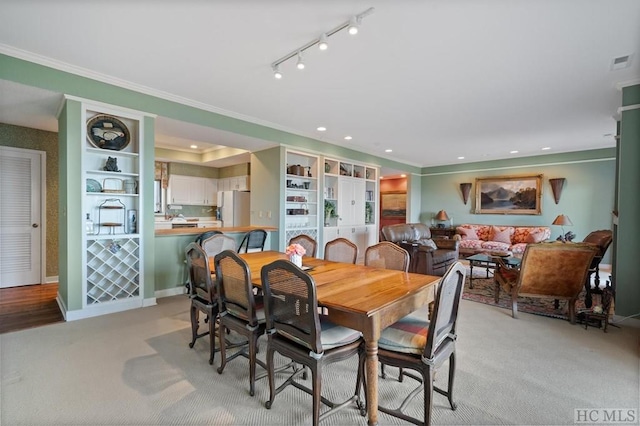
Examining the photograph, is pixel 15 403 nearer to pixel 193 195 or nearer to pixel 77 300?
Answer: pixel 77 300

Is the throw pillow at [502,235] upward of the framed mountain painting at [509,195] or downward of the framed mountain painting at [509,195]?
downward

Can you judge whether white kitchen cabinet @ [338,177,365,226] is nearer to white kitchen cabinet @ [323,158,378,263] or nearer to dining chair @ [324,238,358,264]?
white kitchen cabinet @ [323,158,378,263]


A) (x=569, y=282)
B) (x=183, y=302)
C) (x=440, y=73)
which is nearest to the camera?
(x=440, y=73)

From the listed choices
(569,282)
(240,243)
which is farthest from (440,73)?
(240,243)

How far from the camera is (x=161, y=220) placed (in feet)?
23.2

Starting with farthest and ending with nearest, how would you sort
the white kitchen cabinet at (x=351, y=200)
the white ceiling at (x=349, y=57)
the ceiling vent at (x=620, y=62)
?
the white kitchen cabinet at (x=351, y=200) < the ceiling vent at (x=620, y=62) < the white ceiling at (x=349, y=57)

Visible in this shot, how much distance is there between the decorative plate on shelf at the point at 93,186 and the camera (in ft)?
11.4

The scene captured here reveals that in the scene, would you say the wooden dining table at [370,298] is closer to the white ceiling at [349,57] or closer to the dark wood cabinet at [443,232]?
the white ceiling at [349,57]

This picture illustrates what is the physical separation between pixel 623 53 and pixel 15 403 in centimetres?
554

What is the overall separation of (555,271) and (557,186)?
4.94 m

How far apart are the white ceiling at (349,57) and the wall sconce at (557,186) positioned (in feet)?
8.27

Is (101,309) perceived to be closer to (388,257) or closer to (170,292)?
(170,292)

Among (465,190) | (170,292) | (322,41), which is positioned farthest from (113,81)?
(465,190)

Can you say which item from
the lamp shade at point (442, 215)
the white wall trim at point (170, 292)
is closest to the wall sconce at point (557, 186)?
the lamp shade at point (442, 215)
